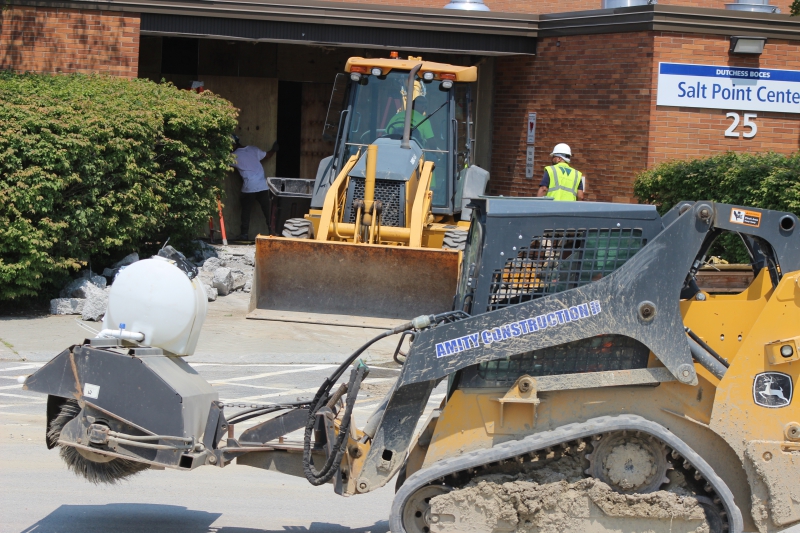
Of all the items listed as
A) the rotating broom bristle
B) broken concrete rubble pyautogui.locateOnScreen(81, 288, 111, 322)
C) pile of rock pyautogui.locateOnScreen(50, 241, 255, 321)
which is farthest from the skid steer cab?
broken concrete rubble pyautogui.locateOnScreen(81, 288, 111, 322)

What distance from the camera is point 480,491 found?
4148 mm

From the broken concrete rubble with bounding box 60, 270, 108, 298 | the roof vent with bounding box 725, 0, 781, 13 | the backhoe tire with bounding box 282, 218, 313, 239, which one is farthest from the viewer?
the roof vent with bounding box 725, 0, 781, 13

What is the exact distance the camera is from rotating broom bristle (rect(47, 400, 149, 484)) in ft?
15.3

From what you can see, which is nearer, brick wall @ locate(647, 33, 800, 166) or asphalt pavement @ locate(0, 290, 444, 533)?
asphalt pavement @ locate(0, 290, 444, 533)

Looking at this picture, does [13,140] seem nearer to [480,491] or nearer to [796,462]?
[480,491]

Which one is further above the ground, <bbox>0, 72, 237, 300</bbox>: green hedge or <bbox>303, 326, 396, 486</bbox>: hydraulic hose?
<bbox>0, 72, 237, 300</bbox>: green hedge

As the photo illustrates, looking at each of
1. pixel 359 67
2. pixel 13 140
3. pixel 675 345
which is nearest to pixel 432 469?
pixel 675 345

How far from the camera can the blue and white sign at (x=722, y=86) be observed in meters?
15.0

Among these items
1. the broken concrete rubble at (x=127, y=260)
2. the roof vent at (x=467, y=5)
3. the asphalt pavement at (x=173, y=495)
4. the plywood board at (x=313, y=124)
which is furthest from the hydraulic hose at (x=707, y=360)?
the plywood board at (x=313, y=124)

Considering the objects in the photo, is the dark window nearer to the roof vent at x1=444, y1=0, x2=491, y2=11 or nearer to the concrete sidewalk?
the roof vent at x1=444, y1=0, x2=491, y2=11

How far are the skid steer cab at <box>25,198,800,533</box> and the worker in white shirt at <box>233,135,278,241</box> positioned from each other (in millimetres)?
12886

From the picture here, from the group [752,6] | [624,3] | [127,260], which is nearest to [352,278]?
[127,260]

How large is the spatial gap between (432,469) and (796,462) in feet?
5.18

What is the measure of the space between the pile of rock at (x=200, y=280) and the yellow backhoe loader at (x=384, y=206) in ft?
3.88
